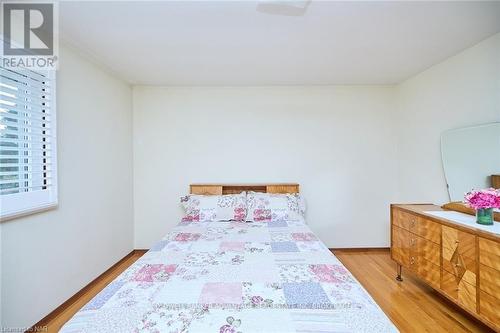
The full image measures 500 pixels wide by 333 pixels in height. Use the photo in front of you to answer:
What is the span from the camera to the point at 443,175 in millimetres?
2748

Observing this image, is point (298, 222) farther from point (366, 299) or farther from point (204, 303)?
point (204, 303)

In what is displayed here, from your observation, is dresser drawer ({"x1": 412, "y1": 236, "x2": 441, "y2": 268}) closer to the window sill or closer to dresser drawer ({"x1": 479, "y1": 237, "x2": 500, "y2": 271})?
dresser drawer ({"x1": 479, "y1": 237, "x2": 500, "y2": 271})

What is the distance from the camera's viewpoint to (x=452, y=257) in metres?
1.99

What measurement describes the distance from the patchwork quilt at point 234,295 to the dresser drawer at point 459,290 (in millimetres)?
1036

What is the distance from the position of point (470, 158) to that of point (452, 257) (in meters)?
1.02

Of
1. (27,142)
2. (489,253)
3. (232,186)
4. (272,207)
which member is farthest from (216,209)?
(489,253)

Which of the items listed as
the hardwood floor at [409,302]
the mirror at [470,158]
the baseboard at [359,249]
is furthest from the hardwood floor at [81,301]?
the mirror at [470,158]

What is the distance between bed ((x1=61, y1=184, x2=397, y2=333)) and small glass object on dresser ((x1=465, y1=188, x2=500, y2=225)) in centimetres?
119

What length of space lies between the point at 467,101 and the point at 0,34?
12.5 feet

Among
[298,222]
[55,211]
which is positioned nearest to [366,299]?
[298,222]

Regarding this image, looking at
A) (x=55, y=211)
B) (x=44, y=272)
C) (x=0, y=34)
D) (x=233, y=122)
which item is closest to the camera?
(x=0, y=34)

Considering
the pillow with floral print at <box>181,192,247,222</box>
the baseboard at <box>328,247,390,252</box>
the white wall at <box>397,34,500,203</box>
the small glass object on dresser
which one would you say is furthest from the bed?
the white wall at <box>397,34,500,203</box>

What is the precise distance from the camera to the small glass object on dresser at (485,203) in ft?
6.03

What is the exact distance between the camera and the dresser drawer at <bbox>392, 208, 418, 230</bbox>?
2.43 metres
